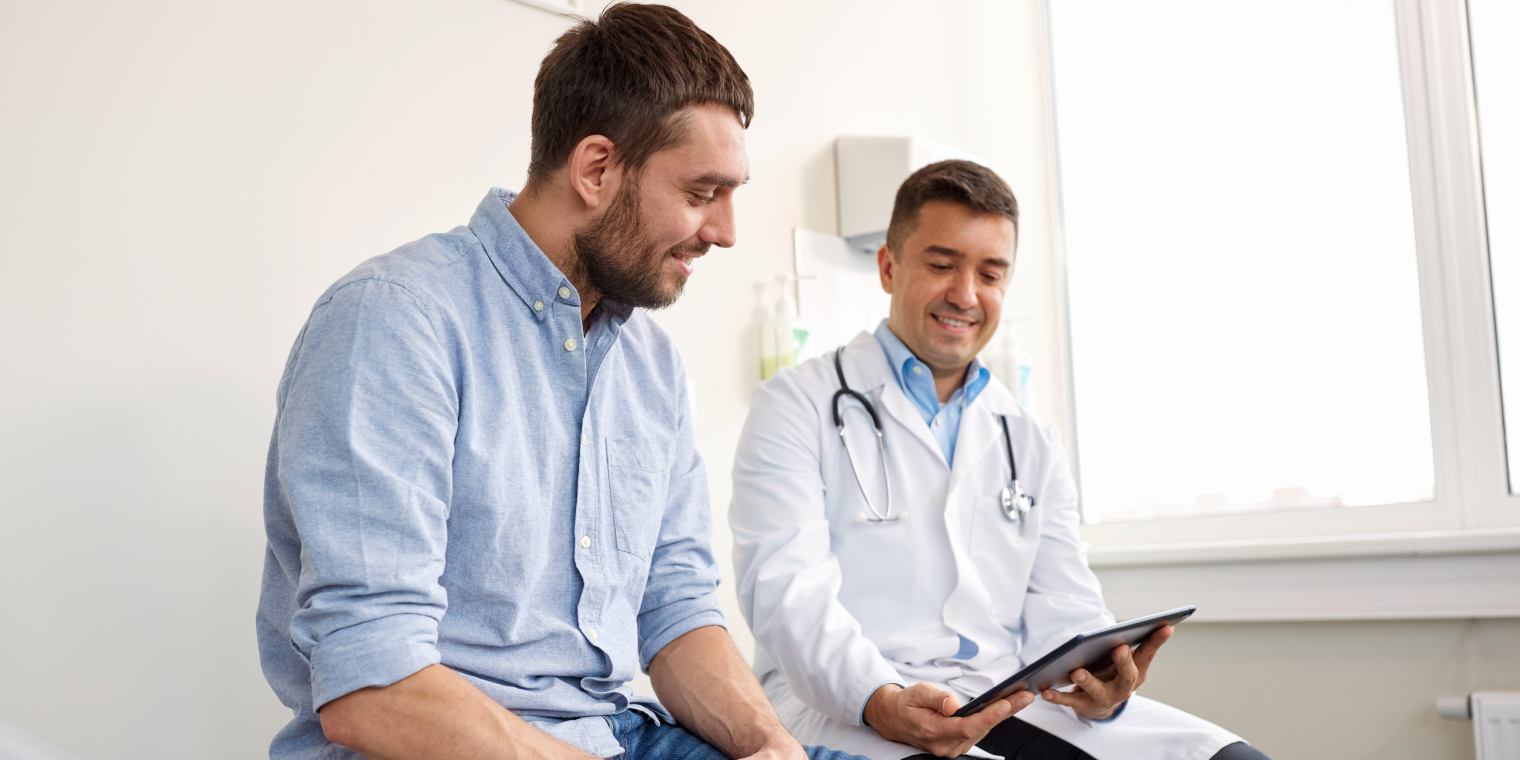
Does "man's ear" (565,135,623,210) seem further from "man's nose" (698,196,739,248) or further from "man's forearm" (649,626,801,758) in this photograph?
"man's forearm" (649,626,801,758)

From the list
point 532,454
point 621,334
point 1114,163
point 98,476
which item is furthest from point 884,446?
point 1114,163

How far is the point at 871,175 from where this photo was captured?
2332mm

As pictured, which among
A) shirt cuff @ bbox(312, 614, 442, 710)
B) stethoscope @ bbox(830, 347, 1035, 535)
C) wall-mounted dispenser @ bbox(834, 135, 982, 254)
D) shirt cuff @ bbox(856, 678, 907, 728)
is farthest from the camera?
wall-mounted dispenser @ bbox(834, 135, 982, 254)

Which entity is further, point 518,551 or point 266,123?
point 266,123

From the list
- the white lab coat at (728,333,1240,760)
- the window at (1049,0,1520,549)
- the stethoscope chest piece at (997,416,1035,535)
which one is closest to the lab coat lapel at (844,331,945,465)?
the white lab coat at (728,333,1240,760)

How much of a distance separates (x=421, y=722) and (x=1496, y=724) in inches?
76.6

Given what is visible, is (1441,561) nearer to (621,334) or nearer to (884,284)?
(884,284)

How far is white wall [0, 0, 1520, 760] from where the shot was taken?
1210 mm

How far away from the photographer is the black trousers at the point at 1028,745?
1.46 metres

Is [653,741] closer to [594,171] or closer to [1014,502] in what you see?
[594,171]

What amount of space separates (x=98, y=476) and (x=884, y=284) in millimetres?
1209

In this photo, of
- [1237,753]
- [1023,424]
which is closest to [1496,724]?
[1237,753]

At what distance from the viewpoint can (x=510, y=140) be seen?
1761mm

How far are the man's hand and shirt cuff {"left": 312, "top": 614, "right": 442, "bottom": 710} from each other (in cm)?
86
